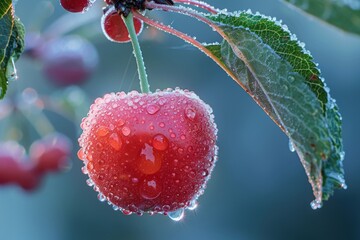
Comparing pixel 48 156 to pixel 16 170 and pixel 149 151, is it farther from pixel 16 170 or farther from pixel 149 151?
pixel 149 151

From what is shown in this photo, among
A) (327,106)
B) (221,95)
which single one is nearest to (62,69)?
(327,106)

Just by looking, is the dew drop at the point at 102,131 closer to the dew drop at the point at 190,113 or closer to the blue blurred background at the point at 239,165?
the dew drop at the point at 190,113

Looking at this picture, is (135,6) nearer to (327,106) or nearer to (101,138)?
(101,138)

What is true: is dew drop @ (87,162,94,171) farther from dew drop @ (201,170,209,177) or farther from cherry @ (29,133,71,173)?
cherry @ (29,133,71,173)

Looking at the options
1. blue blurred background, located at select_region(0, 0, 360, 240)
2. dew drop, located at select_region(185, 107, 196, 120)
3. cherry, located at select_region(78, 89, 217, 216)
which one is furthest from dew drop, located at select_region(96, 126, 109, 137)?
blue blurred background, located at select_region(0, 0, 360, 240)

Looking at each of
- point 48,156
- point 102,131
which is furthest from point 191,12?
point 48,156

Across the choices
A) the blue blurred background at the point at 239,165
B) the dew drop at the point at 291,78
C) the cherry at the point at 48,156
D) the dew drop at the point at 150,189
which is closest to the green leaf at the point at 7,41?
the dew drop at the point at 150,189
